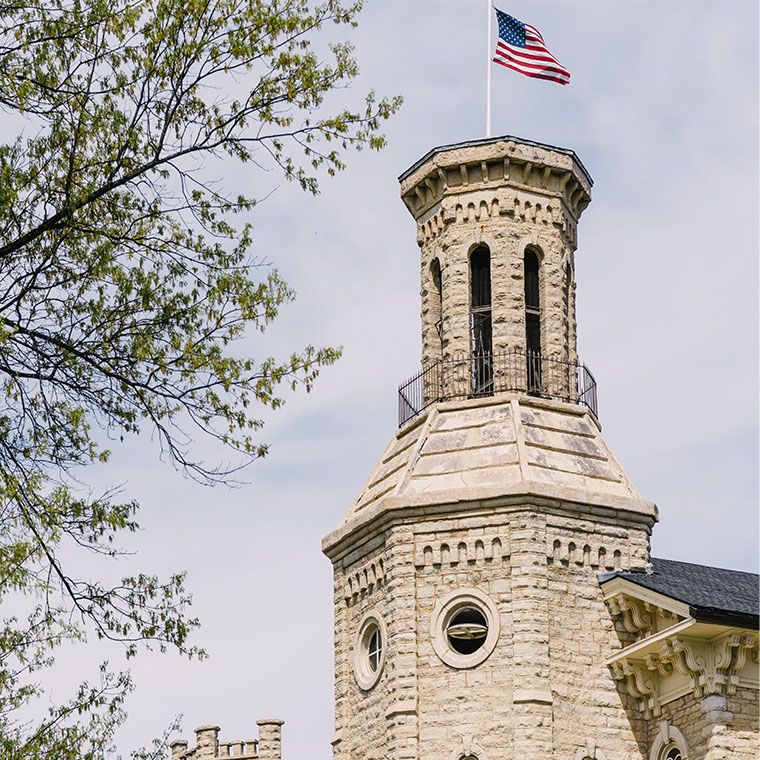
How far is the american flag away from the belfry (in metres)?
1.46

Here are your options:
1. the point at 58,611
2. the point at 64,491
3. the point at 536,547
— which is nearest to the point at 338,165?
the point at 64,491

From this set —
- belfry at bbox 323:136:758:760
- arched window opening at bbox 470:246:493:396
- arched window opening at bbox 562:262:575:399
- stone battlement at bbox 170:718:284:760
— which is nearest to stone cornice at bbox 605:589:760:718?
belfry at bbox 323:136:758:760

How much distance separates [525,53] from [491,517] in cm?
1003

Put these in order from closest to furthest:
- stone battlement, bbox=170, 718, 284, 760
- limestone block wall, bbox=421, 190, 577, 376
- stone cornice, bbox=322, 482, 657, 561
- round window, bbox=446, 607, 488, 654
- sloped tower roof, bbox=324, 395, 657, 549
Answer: round window, bbox=446, 607, 488, 654
stone cornice, bbox=322, 482, 657, 561
sloped tower roof, bbox=324, 395, 657, 549
limestone block wall, bbox=421, 190, 577, 376
stone battlement, bbox=170, 718, 284, 760

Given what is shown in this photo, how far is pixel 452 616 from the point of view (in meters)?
28.5

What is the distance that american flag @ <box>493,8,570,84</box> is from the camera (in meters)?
32.6

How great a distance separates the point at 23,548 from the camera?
1488cm

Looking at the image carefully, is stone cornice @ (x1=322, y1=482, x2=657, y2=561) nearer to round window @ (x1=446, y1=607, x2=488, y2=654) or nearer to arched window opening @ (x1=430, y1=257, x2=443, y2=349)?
round window @ (x1=446, y1=607, x2=488, y2=654)

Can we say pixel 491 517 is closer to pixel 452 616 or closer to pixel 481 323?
pixel 452 616

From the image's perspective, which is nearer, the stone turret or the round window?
the round window

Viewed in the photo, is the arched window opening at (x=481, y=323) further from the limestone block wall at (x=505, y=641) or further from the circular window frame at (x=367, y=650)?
the circular window frame at (x=367, y=650)

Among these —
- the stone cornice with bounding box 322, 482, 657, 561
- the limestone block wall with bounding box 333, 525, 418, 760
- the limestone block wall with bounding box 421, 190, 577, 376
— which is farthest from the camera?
the limestone block wall with bounding box 421, 190, 577, 376

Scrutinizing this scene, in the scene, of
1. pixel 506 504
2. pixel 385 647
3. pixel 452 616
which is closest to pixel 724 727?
pixel 452 616

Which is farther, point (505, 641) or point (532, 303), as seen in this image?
point (532, 303)
